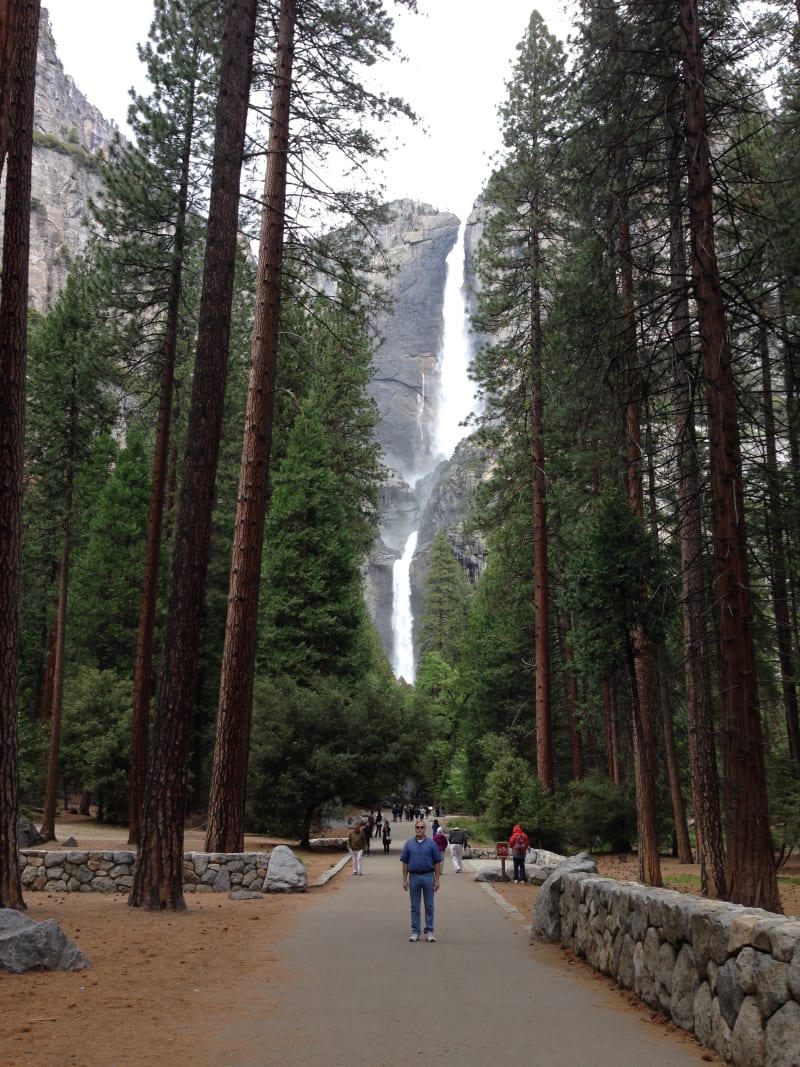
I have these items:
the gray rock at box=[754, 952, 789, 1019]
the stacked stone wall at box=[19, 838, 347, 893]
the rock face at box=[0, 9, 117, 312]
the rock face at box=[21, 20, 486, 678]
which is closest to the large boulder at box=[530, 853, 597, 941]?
the gray rock at box=[754, 952, 789, 1019]

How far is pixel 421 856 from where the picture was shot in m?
8.41

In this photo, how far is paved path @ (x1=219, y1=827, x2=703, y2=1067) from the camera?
4363 millimetres

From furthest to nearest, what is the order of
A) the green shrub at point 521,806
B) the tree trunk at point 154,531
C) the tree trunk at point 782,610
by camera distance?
the green shrub at point 521,806 < the tree trunk at point 154,531 < the tree trunk at point 782,610

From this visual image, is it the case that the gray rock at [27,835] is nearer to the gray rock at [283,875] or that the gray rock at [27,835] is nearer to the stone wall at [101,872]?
the stone wall at [101,872]

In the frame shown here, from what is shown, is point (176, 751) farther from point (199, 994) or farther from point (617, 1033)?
point (617, 1033)

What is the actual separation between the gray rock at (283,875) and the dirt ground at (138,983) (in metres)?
1.82

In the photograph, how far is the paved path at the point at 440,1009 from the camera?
14.3ft

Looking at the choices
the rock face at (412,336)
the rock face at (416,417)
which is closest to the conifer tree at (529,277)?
the rock face at (416,417)

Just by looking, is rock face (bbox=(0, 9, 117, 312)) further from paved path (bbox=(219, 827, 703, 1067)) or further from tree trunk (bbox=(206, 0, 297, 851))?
paved path (bbox=(219, 827, 703, 1067))

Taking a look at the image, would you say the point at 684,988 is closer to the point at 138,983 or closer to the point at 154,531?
the point at 138,983

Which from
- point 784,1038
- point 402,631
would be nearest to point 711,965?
point 784,1038

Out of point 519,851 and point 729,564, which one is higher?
point 729,564

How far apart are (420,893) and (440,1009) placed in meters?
3.15

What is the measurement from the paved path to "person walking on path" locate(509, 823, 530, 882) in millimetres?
6585
